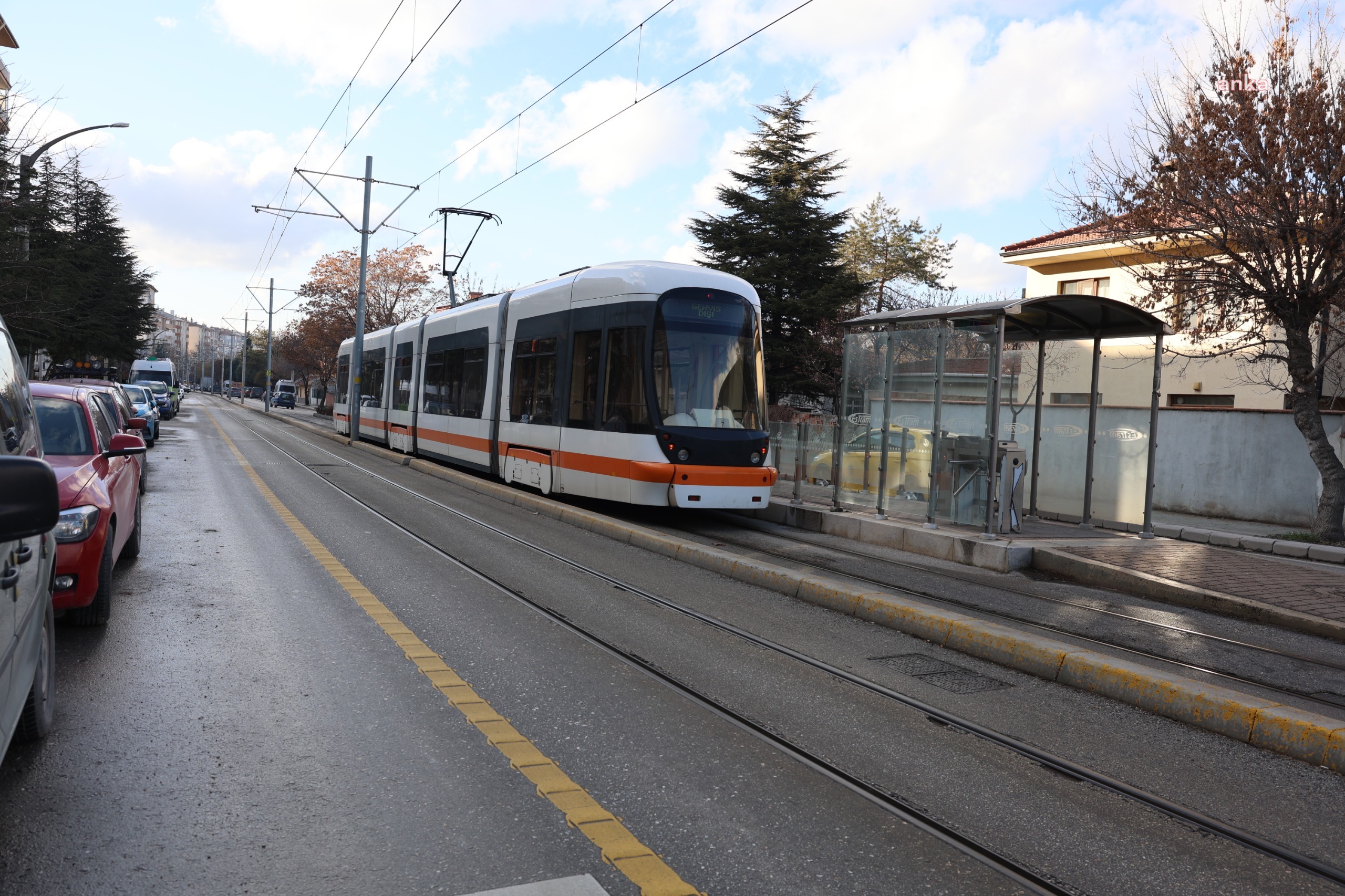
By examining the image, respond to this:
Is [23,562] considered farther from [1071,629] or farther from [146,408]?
[146,408]

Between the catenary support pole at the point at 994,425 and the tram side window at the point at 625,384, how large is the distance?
4089 millimetres

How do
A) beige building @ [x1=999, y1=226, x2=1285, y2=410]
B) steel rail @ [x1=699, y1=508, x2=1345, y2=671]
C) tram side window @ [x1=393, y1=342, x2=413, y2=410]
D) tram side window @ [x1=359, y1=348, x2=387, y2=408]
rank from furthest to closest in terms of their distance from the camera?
tram side window @ [x1=359, y1=348, x2=387, y2=408]
tram side window @ [x1=393, y1=342, x2=413, y2=410]
beige building @ [x1=999, y1=226, x2=1285, y2=410]
steel rail @ [x1=699, y1=508, x2=1345, y2=671]

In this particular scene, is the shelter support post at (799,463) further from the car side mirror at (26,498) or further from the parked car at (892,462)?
the car side mirror at (26,498)

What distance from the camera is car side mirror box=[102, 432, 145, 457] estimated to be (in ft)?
24.5

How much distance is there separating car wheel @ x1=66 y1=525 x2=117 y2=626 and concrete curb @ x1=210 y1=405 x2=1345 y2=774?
16.6ft

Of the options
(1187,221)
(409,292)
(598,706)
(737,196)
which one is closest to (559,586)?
(598,706)

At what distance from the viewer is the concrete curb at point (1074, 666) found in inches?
194

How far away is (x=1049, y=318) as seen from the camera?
13.4 m

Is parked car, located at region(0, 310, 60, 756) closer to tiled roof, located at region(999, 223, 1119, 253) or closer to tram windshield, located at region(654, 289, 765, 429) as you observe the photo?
tram windshield, located at region(654, 289, 765, 429)

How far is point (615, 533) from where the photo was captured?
1182 centimetres

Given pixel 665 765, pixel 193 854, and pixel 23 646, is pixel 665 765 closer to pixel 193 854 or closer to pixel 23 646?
pixel 193 854

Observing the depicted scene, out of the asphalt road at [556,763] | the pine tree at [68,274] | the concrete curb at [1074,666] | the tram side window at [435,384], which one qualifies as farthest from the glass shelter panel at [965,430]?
the pine tree at [68,274]

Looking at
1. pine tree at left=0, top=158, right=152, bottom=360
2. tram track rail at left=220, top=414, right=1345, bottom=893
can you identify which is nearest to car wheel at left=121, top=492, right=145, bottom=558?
tram track rail at left=220, top=414, right=1345, bottom=893

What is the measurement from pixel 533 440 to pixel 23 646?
38.6ft
